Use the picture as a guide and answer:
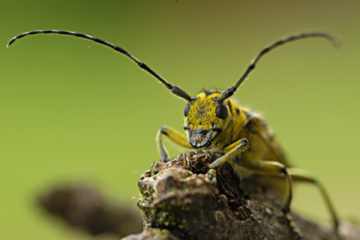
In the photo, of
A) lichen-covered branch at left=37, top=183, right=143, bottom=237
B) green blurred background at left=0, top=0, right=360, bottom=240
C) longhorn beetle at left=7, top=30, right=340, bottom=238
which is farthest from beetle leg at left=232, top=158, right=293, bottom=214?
green blurred background at left=0, top=0, right=360, bottom=240

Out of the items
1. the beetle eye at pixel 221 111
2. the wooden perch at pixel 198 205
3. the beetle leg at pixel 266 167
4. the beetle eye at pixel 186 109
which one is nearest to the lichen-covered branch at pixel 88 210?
the beetle leg at pixel 266 167

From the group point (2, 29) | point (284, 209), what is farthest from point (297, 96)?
point (284, 209)

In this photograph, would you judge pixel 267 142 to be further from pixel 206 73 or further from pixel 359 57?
pixel 359 57

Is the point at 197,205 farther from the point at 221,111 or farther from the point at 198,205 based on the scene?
the point at 221,111

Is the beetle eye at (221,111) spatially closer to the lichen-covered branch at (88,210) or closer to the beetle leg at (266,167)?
the beetle leg at (266,167)

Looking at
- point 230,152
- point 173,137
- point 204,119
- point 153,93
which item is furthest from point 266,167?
point 153,93

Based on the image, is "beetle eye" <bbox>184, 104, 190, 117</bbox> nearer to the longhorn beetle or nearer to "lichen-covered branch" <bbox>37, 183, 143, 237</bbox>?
the longhorn beetle

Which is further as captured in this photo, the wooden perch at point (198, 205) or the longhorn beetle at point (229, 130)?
the longhorn beetle at point (229, 130)
